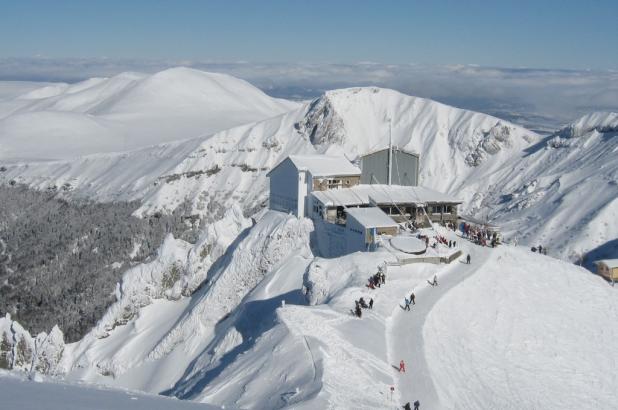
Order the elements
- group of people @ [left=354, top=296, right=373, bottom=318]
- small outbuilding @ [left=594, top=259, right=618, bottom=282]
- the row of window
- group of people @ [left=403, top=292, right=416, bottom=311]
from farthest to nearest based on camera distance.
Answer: the row of window
small outbuilding @ [left=594, top=259, right=618, bottom=282]
group of people @ [left=403, top=292, right=416, bottom=311]
group of people @ [left=354, top=296, right=373, bottom=318]

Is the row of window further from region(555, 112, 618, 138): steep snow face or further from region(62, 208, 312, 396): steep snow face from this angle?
region(555, 112, 618, 138): steep snow face

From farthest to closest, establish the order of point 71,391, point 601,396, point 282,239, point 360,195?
point 360,195 → point 282,239 → point 601,396 → point 71,391

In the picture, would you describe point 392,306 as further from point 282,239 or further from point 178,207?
point 178,207

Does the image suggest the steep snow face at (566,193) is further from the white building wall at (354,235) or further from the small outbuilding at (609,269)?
the white building wall at (354,235)

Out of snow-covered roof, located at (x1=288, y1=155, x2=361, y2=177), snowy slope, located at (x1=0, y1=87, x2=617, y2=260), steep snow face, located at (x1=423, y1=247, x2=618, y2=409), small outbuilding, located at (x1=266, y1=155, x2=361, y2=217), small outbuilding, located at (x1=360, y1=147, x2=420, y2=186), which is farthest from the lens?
snowy slope, located at (x1=0, y1=87, x2=617, y2=260)

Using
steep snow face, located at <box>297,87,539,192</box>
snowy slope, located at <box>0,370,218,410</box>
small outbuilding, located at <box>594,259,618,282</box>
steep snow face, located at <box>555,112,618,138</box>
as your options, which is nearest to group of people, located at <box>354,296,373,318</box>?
snowy slope, located at <box>0,370,218,410</box>

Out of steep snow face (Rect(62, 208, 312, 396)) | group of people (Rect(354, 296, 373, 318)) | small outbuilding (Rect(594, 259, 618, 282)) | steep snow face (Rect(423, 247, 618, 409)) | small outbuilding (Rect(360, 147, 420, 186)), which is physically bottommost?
steep snow face (Rect(62, 208, 312, 396))

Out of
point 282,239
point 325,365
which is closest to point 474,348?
point 325,365
